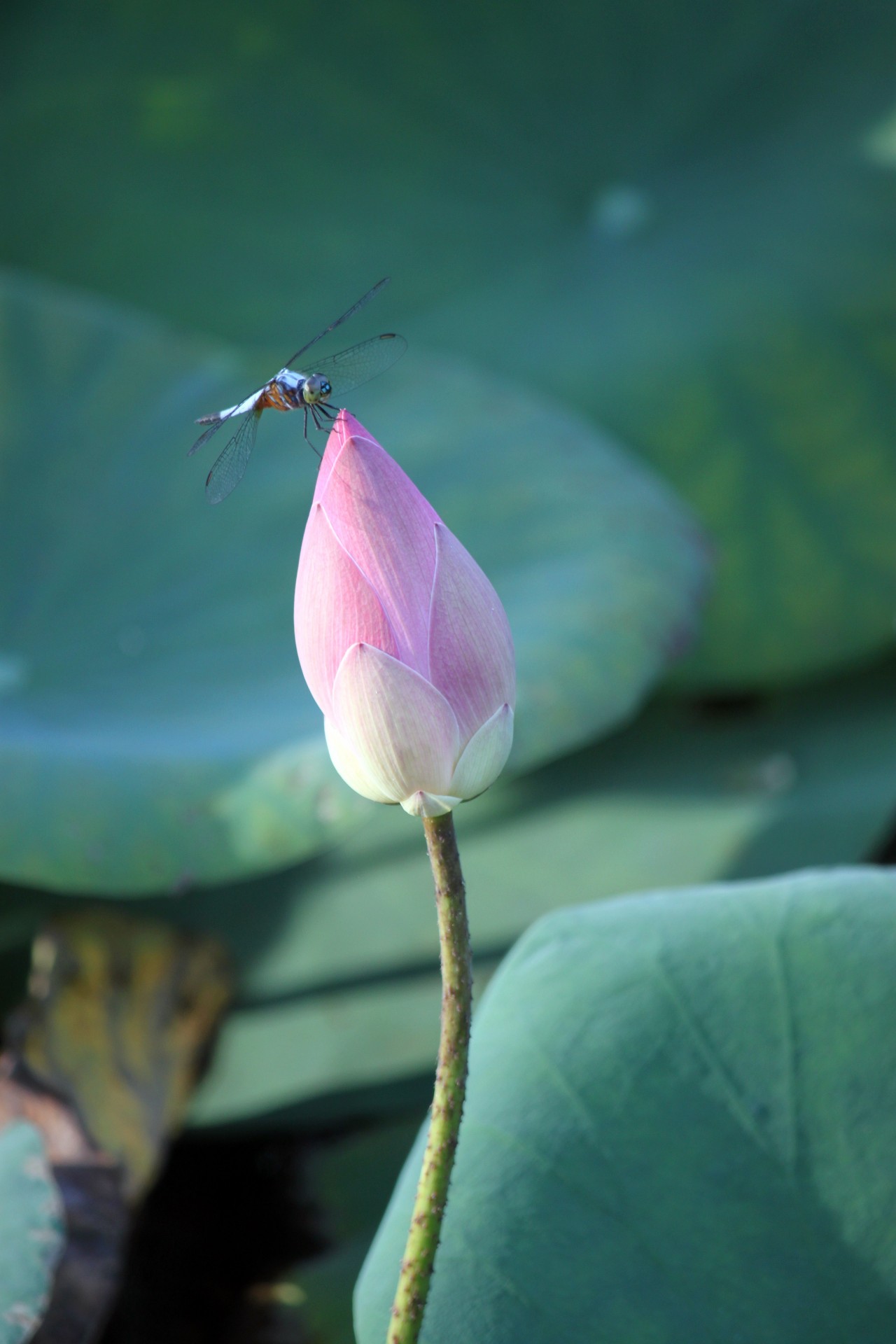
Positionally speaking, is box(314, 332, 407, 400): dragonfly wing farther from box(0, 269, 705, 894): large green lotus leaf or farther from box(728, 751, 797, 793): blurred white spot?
box(728, 751, 797, 793): blurred white spot

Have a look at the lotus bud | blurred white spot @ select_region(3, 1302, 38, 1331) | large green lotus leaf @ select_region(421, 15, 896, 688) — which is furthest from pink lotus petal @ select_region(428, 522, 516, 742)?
large green lotus leaf @ select_region(421, 15, 896, 688)

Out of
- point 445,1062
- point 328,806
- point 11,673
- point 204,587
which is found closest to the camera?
point 445,1062

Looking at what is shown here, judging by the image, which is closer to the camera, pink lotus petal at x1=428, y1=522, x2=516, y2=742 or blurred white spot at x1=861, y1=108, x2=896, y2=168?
pink lotus petal at x1=428, y1=522, x2=516, y2=742

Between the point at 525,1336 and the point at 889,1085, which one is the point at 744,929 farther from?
the point at 525,1336

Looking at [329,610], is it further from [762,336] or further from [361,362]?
[762,336]

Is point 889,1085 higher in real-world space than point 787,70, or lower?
lower

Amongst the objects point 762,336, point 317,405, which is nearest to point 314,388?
point 317,405

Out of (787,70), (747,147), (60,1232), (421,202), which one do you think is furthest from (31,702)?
(787,70)
